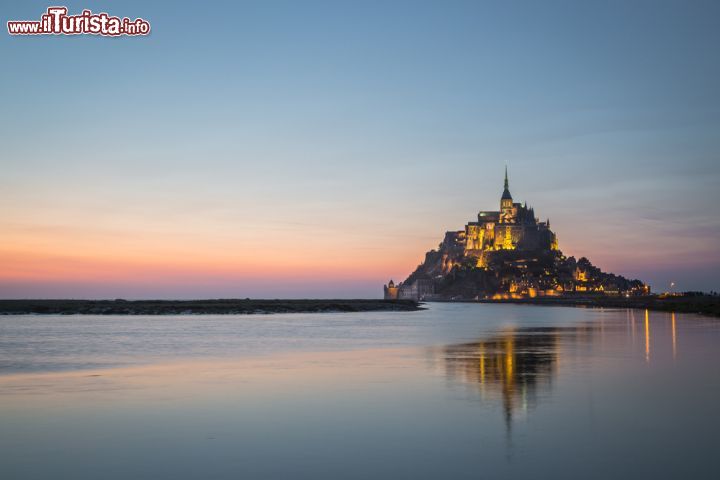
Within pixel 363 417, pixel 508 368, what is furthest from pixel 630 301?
pixel 363 417

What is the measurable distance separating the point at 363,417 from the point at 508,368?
8185mm

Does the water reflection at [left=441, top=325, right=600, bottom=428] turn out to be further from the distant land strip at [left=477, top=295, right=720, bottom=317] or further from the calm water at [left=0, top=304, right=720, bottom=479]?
the distant land strip at [left=477, top=295, right=720, bottom=317]

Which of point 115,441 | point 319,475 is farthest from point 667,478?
point 115,441

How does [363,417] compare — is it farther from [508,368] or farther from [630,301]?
[630,301]

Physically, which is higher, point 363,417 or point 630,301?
point 630,301

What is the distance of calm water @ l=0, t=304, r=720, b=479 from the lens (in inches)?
354

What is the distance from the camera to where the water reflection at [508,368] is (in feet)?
46.7

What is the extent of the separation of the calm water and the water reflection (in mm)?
81

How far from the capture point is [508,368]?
19594 millimetres

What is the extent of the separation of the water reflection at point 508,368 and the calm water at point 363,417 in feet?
0.27

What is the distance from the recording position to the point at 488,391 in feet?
49.3

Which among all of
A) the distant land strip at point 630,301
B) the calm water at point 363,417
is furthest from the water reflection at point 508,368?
the distant land strip at point 630,301

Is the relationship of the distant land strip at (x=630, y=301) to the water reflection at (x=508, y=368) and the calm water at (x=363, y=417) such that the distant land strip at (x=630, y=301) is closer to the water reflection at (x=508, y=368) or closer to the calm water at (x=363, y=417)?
the water reflection at (x=508, y=368)

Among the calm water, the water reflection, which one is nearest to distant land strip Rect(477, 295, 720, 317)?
the water reflection
